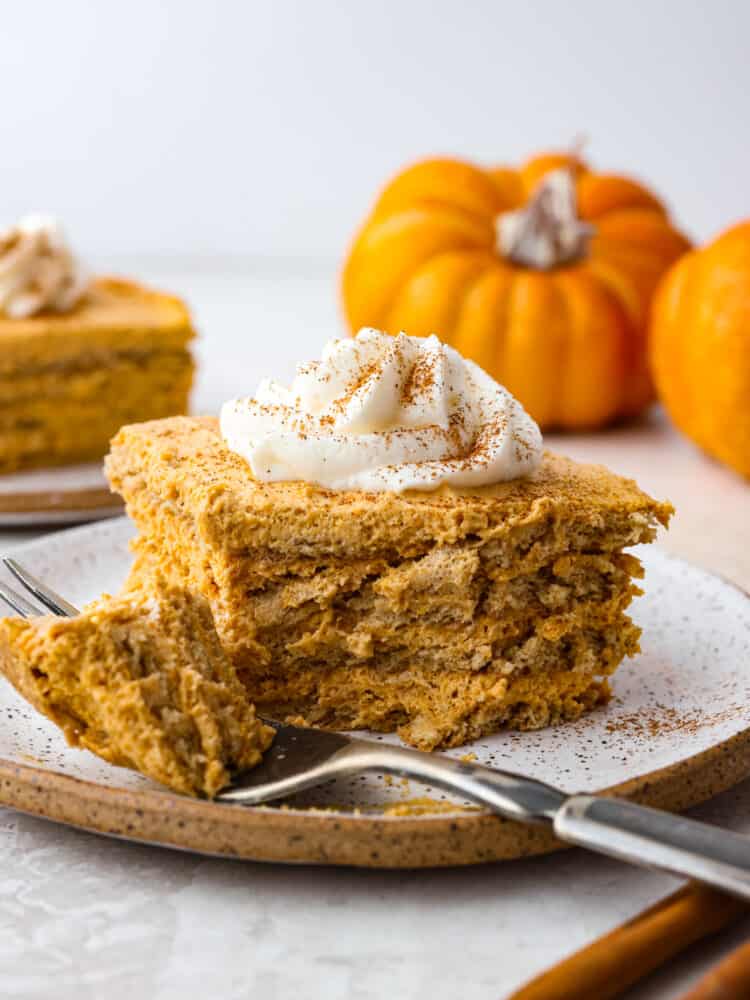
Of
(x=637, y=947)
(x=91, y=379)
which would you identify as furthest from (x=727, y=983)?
(x=91, y=379)

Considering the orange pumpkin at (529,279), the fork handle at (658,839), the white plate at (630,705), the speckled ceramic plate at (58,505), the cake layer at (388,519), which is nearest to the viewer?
the fork handle at (658,839)

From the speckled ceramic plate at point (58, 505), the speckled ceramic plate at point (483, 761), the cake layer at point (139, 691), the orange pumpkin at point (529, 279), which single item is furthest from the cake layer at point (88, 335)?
the cake layer at point (139, 691)

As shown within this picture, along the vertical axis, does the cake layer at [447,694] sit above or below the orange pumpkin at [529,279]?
below

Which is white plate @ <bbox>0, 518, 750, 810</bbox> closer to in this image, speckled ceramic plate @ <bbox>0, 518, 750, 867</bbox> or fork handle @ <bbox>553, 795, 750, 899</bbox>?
speckled ceramic plate @ <bbox>0, 518, 750, 867</bbox>

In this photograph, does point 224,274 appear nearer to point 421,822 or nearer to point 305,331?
point 305,331

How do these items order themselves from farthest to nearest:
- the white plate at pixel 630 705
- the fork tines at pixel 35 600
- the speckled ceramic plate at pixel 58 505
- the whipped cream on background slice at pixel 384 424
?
the speckled ceramic plate at pixel 58 505 < the fork tines at pixel 35 600 < the whipped cream on background slice at pixel 384 424 < the white plate at pixel 630 705

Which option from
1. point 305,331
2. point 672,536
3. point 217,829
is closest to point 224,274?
point 305,331

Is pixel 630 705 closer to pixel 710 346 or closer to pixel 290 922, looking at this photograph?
pixel 290 922

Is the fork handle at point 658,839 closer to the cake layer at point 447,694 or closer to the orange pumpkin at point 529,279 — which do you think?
the cake layer at point 447,694
